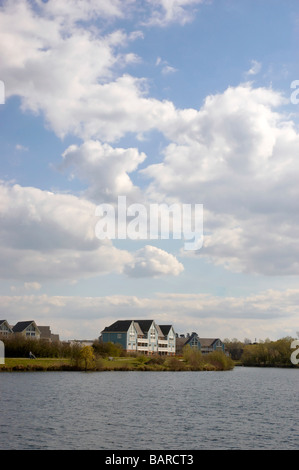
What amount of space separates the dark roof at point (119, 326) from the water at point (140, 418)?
8766 cm

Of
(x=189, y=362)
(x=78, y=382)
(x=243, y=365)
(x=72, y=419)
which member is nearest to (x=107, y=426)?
(x=72, y=419)

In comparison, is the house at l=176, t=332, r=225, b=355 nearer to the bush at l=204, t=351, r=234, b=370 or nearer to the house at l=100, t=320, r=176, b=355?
the house at l=100, t=320, r=176, b=355

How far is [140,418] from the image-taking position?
38.8 m

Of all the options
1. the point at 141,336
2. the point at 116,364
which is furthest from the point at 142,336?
the point at 116,364

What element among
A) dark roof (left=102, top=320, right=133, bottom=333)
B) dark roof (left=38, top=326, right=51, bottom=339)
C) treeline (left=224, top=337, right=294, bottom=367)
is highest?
dark roof (left=102, top=320, right=133, bottom=333)

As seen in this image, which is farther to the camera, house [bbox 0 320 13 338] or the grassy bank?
house [bbox 0 320 13 338]

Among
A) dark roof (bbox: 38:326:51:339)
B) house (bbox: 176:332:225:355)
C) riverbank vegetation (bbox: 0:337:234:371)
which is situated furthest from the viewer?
house (bbox: 176:332:225:355)

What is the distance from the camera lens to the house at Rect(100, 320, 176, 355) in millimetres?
149125

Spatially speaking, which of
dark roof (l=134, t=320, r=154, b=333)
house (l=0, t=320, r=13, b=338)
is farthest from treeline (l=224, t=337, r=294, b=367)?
house (l=0, t=320, r=13, b=338)

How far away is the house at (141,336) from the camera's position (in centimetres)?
14912

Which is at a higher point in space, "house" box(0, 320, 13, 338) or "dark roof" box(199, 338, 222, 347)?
"house" box(0, 320, 13, 338)
